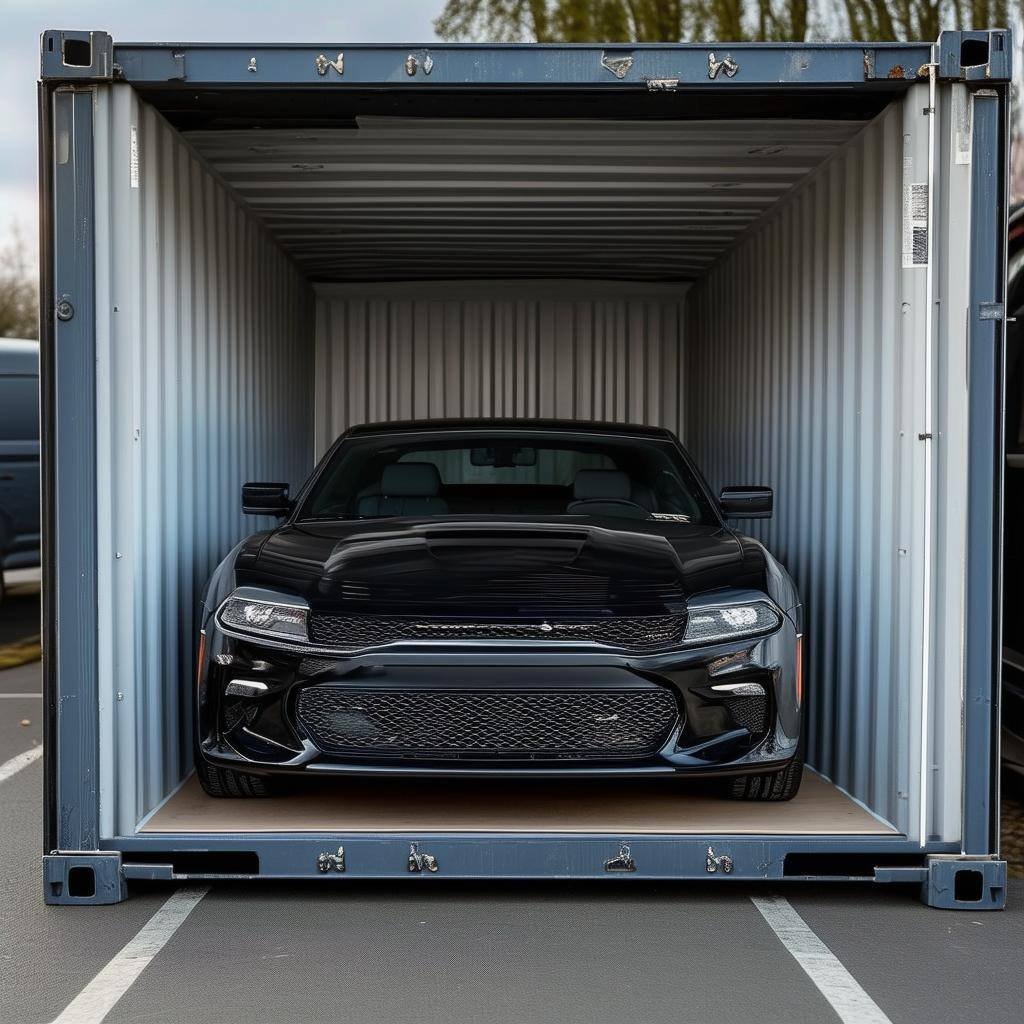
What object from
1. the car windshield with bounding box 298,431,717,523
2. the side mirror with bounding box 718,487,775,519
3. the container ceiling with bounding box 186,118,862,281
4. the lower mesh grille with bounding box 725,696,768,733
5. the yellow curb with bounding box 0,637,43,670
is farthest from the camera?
the yellow curb with bounding box 0,637,43,670

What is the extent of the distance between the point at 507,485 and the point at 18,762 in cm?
299

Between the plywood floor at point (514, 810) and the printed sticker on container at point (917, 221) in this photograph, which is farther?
the plywood floor at point (514, 810)

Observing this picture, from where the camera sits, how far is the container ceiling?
624cm

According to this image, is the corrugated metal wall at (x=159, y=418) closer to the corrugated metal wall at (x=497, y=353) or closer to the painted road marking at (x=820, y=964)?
the painted road marking at (x=820, y=964)

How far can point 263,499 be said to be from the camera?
20.3ft

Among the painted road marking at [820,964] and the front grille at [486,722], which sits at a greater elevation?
the front grille at [486,722]

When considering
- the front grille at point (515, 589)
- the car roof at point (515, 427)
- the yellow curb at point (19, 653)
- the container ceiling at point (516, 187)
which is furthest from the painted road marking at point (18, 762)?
the yellow curb at point (19, 653)

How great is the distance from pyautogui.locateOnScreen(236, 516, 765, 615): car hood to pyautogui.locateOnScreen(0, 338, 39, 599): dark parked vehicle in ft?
26.4

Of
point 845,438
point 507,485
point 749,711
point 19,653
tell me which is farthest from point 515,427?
point 19,653

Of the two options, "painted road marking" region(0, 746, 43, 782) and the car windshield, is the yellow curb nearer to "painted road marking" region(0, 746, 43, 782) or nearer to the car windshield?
"painted road marking" region(0, 746, 43, 782)

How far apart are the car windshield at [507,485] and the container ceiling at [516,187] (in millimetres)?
1344

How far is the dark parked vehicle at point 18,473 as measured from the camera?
41.8ft

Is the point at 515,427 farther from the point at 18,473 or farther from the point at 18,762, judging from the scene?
the point at 18,473

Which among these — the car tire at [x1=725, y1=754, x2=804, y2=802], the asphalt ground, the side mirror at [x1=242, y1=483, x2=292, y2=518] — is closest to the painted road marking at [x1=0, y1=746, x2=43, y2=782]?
the asphalt ground
